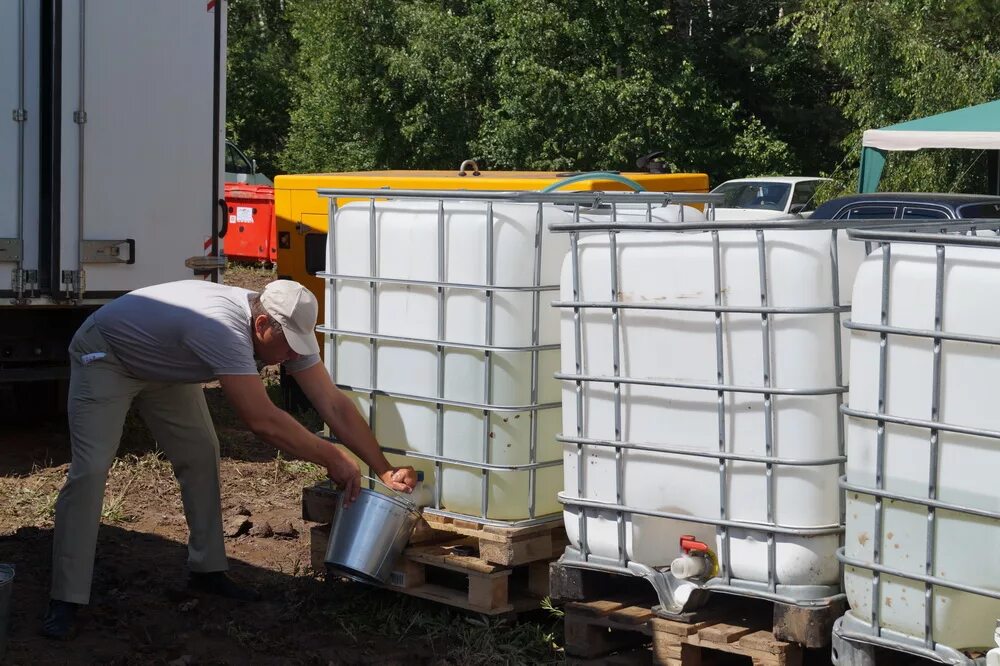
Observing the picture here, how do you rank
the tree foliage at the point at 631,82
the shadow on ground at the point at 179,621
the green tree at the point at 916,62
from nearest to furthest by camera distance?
the shadow on ground at the point at 179,621 < the green tree at the point at 916,62 < the tree foliage at the point at 631,82

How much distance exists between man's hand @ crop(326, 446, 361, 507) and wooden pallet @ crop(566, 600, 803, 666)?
99 cm

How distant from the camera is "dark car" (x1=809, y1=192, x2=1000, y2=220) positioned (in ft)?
32.5

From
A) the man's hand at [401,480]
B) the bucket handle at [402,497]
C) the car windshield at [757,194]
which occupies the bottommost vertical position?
the bucket handle at [402,497]

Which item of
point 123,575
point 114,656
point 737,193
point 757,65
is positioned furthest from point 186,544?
point 757,65

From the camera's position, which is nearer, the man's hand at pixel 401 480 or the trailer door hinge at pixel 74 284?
the man's hand at pixel 401 480

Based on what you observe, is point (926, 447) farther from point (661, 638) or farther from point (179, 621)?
point (179, 621)

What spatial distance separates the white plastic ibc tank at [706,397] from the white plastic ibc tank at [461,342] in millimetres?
363

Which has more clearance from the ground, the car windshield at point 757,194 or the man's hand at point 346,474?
the car windshield at point 757,194

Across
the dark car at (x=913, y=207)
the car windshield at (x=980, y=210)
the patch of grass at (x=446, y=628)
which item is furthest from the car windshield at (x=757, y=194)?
the patch of grass at (x=446, y=628)

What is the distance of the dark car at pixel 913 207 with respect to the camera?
9898mm

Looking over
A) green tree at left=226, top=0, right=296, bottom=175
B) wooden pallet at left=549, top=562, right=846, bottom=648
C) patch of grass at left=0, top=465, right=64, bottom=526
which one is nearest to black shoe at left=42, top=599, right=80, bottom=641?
patch of grass at left=0, top=465, right=64, bottom=526

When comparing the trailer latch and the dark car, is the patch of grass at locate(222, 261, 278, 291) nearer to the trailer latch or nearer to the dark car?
the dark car

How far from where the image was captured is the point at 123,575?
5.68 metres

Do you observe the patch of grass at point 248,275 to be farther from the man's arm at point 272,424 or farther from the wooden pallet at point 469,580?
the man's arm at point 272,424
